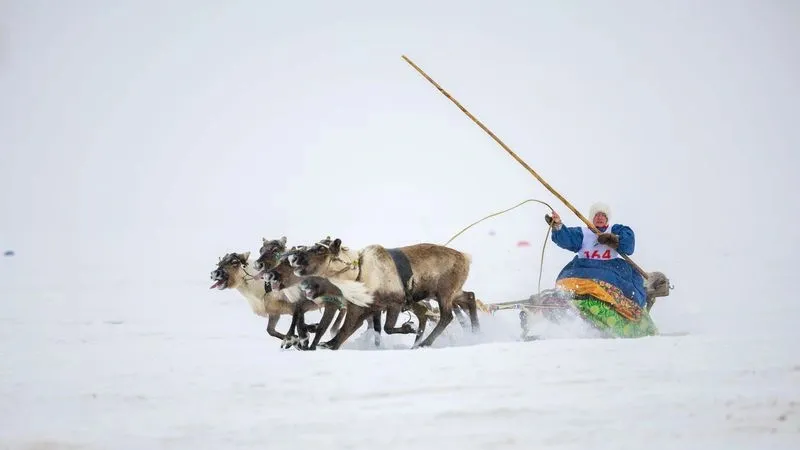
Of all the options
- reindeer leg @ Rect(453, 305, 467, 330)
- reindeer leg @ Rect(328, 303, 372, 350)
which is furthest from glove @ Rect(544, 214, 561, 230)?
reindeer leg @ Rect(328, 303, 372, 350)

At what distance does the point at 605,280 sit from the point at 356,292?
7.72 ft

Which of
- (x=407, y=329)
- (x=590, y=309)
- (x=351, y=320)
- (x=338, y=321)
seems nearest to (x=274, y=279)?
(x=351, y=320)

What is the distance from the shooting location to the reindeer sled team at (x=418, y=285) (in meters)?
9.84

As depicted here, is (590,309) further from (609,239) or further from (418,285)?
(418,285)

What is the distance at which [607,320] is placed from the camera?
1016cm

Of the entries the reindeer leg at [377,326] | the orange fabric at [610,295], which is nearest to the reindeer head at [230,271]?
the reindeer leg at [377,326]

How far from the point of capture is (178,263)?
25594 mm

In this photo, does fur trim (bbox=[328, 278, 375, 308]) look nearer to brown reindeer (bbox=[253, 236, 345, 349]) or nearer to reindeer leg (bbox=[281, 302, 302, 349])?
brown reindeer (bbox=[253, 236, 345, 349])

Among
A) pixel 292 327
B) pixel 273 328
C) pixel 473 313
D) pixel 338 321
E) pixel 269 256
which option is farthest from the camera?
pixel 273 328

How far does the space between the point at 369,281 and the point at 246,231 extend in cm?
3173

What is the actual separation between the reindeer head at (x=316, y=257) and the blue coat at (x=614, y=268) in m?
2.15

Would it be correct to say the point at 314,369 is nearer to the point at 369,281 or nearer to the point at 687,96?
the point at 369,281

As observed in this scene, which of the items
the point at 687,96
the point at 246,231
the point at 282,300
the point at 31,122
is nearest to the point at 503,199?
the point at 246,231

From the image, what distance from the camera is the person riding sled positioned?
33.4ft
